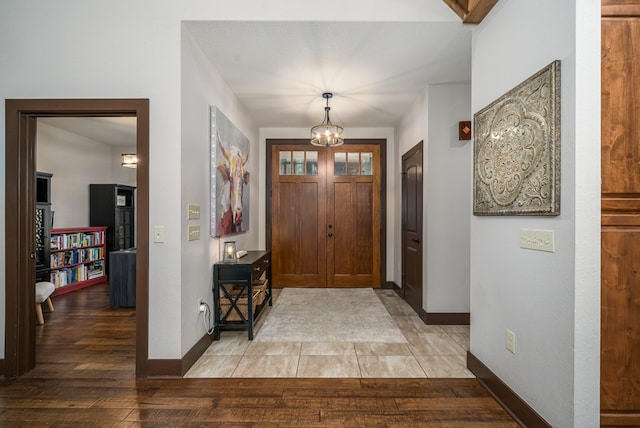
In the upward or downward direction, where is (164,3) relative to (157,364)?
upward

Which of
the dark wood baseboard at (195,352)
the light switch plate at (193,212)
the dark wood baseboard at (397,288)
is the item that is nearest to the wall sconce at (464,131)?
the dark wood baseboard at (397,288)

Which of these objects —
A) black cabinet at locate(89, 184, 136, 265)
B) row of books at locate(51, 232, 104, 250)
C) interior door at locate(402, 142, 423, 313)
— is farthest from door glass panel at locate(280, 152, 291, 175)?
row of books at locate(51, 232, 104, 250)

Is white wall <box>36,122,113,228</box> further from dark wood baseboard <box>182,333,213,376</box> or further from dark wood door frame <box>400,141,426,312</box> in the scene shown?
dark wood door frame <box>400,141,426,312</box>

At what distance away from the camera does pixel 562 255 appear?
5.34 ft

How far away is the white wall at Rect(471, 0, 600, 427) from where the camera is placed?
1555mm

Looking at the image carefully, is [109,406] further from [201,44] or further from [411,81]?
[411,81]

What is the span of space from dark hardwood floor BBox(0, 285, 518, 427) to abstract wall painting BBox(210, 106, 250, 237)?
1397 mm

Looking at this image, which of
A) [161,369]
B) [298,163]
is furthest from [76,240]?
[161,369]

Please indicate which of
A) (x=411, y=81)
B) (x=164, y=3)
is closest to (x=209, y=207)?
(x=164, y=3)

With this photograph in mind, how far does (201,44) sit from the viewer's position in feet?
9.42

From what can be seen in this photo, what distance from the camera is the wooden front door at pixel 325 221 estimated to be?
564 centimetres

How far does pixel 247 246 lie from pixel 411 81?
3000mm

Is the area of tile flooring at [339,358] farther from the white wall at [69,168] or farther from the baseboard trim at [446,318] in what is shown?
the white wall at [69,168]

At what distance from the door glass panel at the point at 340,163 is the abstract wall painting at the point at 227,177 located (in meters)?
1.63
